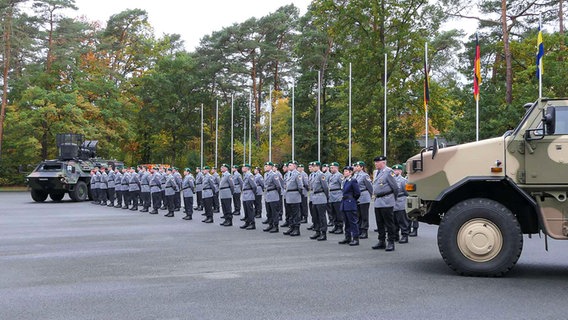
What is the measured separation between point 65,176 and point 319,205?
1690 centimetres

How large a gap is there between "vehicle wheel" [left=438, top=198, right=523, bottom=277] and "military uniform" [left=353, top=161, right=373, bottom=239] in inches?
177

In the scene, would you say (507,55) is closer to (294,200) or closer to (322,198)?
(294,200)

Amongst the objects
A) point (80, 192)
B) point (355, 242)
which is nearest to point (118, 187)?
point (80, 192)

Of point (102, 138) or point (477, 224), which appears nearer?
point (477, 224)

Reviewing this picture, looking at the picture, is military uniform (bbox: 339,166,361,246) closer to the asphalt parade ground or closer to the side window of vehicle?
the asphalt parade ground

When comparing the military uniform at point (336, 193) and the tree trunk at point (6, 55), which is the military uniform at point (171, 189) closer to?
the military uniform at point (336, 193)

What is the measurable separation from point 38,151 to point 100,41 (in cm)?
1334

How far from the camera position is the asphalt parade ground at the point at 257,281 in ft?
19.2

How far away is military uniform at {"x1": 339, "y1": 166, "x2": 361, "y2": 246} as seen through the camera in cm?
1155

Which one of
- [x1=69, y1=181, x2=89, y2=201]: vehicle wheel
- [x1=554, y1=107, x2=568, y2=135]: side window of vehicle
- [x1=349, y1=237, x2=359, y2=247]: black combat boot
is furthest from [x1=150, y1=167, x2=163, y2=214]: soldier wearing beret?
[x1=554, y1=107, x2=568, y2=135]: side window of vehicle

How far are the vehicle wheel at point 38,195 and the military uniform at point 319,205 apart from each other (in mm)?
18238

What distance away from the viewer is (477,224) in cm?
772

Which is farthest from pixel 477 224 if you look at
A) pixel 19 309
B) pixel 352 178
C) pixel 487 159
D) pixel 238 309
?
pixel 19 309

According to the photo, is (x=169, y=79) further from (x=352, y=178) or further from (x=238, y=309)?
(x=238, y=309)
